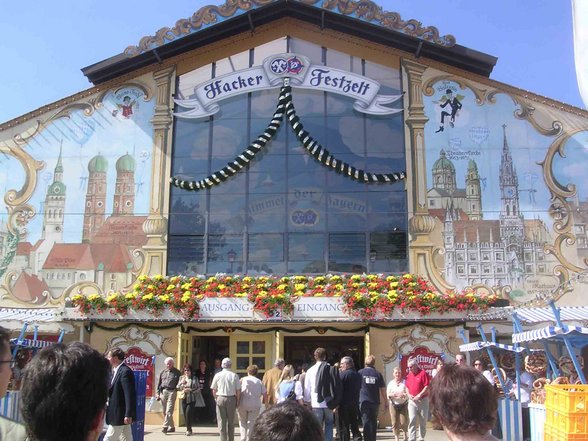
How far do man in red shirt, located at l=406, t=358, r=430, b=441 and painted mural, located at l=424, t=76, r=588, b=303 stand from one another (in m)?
4.96

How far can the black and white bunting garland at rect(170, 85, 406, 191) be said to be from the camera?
59.2 feet

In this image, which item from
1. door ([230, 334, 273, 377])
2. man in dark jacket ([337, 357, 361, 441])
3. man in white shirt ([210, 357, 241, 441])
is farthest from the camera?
door ([230, 334, 273, 377])

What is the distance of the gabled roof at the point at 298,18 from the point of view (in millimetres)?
18578

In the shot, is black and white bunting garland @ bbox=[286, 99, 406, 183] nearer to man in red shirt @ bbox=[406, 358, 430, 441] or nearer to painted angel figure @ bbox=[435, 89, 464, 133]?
painted angel figure @ bbox=[435, 89, 464, 133]

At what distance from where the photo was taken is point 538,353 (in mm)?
14883

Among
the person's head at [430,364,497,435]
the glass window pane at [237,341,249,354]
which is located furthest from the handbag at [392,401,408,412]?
the person's head at [430,364,497,435]

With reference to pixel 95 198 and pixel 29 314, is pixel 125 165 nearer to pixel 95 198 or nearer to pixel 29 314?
pixel 95 198

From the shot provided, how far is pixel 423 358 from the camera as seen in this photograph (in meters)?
16.0

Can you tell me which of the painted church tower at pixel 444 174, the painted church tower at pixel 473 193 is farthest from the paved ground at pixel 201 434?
the painted church tower at pixel 444 174

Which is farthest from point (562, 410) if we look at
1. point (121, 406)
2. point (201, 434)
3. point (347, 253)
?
point (347, 253)

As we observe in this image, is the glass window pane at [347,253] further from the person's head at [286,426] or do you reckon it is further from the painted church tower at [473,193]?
the person's head at [286,426]

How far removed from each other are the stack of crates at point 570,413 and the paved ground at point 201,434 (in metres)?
5.56

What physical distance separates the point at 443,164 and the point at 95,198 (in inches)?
389

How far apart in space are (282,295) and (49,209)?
24.5 ft
